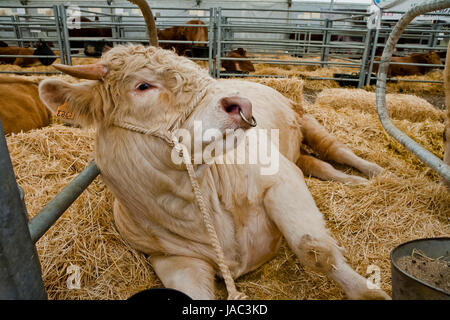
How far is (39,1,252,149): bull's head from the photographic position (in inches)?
64.2

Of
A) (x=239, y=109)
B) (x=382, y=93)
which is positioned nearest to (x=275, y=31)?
(x=382, y=93)

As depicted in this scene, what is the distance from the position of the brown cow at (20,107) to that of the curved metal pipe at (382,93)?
401 centimetres

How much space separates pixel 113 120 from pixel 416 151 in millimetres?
1876

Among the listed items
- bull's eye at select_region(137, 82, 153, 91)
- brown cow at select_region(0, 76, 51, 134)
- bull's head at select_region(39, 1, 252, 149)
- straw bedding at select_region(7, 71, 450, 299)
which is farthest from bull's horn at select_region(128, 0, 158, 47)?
brown cow at select_region(0, 76, 51, 134)

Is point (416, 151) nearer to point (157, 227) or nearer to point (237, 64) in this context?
point (157, 227)

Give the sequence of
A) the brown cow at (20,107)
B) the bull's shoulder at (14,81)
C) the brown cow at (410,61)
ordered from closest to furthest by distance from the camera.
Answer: the brown cow at (20,107) → the bull's shoulder at (14,81) → the brown cow at (410,61)

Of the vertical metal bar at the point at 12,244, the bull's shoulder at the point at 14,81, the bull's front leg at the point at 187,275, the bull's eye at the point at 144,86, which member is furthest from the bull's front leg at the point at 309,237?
the bull's shoulder at the point at 14,81

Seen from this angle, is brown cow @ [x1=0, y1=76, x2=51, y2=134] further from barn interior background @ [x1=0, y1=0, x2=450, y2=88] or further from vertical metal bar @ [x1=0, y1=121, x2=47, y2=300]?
vertical metal bar @ [x1=0, y1=121, x2=47, y2=300]

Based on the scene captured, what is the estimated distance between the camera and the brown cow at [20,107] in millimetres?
4098

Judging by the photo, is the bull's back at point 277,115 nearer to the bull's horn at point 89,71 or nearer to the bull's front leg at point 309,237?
the bull's front leg at point 309,237

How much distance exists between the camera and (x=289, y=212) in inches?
A: 76.7

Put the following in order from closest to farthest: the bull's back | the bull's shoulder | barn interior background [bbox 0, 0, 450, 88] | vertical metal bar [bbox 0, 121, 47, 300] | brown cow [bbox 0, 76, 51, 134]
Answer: vertical metal bar [bbox 0, 121, 47, 300] → the bull's back → brown cow [bbox 0, 76, 51, 134] → the bull's shoulder → barn interior background [bbox 0, 0, 450, 88]

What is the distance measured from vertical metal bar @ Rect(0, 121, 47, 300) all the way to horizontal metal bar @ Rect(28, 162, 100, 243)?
0.18 meters

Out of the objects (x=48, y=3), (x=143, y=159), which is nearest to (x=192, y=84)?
(x=143, y=159)
